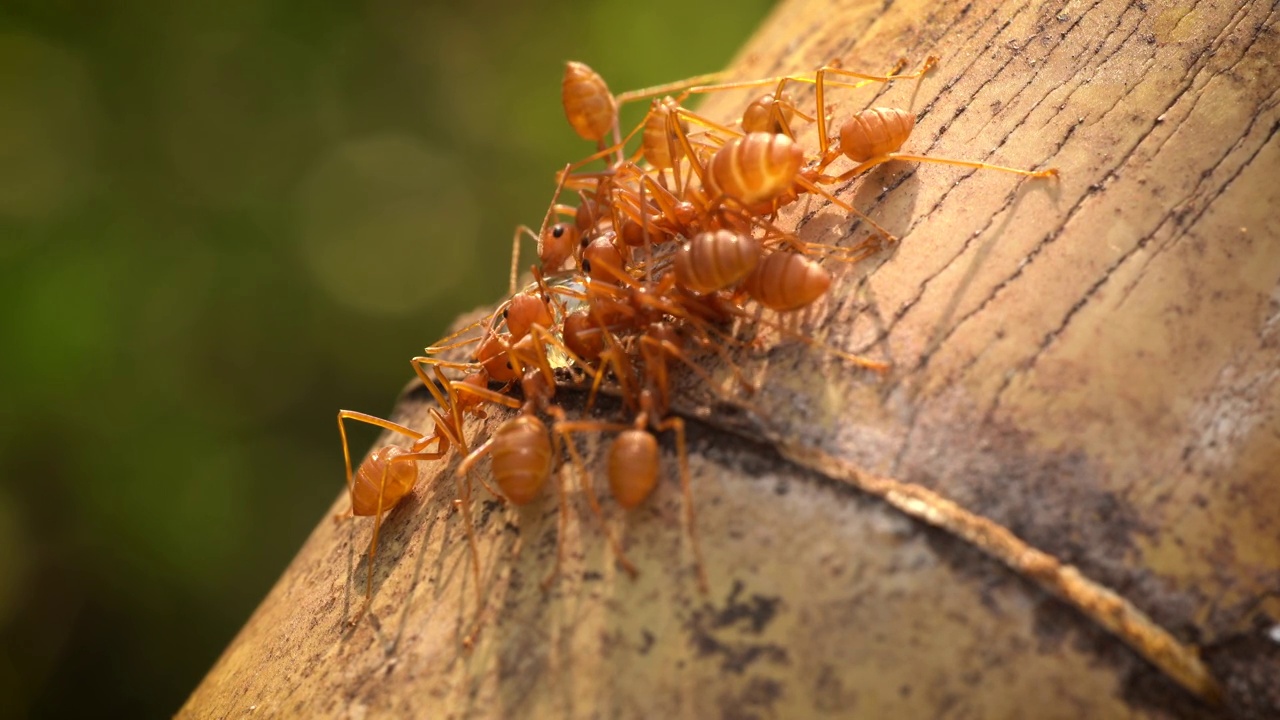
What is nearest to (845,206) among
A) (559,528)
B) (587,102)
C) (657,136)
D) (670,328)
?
(670,328)

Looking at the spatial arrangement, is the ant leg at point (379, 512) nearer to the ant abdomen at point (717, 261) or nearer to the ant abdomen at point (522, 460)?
the ant abdomen at point (522, 460)

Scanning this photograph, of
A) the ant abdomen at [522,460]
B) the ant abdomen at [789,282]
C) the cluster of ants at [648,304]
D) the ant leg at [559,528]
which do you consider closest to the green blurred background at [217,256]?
the cluster of ants at [648,304]

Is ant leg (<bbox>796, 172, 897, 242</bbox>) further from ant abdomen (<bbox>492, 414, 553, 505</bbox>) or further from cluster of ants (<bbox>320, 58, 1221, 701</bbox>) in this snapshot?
ant abdomen (<bbox>492, 414, 553, 505</bbox>)

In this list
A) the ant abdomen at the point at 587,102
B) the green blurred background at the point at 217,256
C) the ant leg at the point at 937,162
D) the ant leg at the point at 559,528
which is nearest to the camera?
the ant leg at the point at 559,528

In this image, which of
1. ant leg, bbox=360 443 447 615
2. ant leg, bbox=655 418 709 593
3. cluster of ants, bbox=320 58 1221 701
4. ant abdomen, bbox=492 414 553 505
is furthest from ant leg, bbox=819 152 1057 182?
ant leg, bbox=360 443 447 615

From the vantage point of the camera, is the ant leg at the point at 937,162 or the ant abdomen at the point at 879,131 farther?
the ant abdomen at the point at 879,131

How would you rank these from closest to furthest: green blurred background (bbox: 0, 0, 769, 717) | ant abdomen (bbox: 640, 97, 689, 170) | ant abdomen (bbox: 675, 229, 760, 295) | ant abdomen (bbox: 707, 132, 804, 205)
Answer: ant abdomen (bbox: 675, 229, 760, 295)
ant abdomen (bbox: 707, 132, 804, 205)
ant abdomen (bbox: 640, 97, 689, 170)
green blurred background (bbox: 0, 0, 769, 717)
